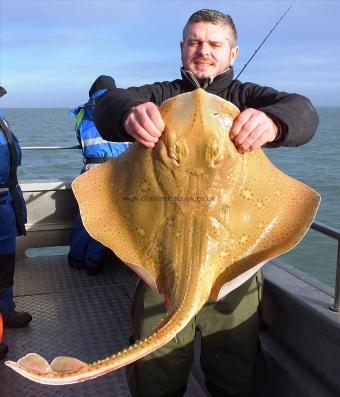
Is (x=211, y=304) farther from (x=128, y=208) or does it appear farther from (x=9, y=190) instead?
(x=9, y=190)

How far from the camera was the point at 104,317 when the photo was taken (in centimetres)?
442

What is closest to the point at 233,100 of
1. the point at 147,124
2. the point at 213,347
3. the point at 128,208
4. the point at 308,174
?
the point at 147,124

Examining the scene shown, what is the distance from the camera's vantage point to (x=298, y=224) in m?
1.96

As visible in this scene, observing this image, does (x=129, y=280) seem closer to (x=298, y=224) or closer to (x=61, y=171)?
(x=298, y=224)

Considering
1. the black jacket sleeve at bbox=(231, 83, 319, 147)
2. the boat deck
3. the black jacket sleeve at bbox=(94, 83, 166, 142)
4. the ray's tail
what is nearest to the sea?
the boat deck

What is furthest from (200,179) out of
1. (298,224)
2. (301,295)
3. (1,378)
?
(1,378)

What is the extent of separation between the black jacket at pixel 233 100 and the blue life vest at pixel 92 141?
291 cm

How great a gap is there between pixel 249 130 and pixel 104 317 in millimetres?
3043

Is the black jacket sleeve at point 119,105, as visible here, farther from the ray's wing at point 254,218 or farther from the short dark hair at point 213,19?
the ray's wing at point 254,218

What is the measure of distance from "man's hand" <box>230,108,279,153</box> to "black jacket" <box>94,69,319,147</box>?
5.4 inches

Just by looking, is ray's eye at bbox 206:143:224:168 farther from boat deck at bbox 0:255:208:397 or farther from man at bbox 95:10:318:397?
boat deck at bbox 0:255:208:397

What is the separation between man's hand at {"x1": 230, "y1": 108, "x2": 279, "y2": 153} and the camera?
187 cm

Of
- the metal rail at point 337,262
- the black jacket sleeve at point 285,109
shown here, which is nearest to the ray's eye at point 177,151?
the black jacket sleeve at point 285,109

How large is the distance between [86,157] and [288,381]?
3567mm
